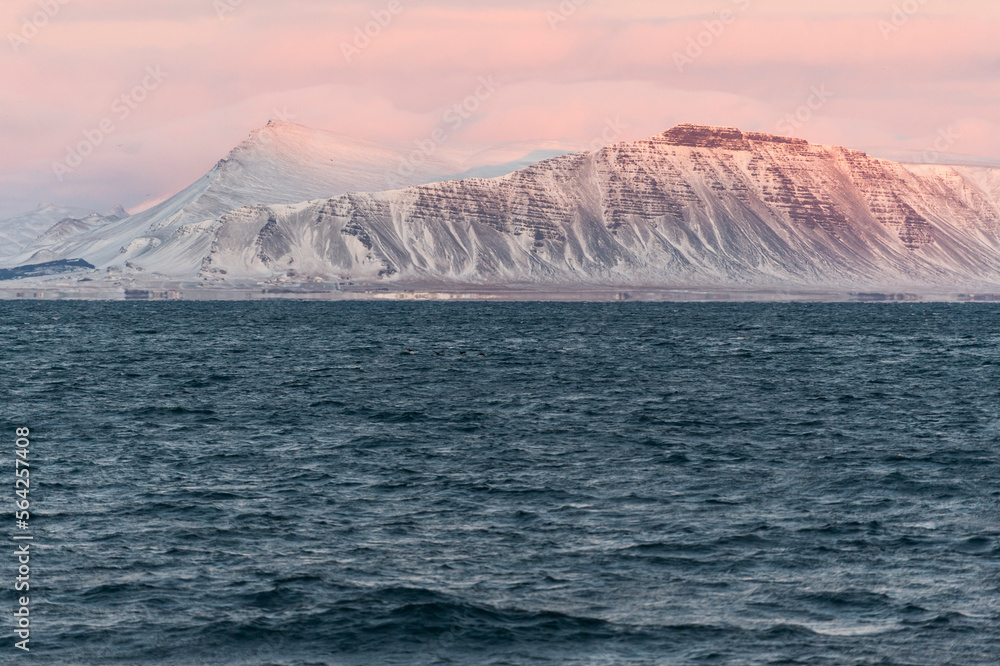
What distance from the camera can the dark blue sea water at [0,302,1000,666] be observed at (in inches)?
910

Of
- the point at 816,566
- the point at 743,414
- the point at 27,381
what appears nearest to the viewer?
the point at 816,566

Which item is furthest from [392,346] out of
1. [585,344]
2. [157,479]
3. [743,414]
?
[157,479]

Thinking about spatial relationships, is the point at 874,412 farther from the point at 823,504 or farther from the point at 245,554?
the point at 245,554

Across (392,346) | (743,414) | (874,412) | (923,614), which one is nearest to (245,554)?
(923,614)

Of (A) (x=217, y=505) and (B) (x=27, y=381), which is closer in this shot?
(A) (x=217, y=505)

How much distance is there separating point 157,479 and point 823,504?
21633 millimetres

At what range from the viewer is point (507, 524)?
31984 mm

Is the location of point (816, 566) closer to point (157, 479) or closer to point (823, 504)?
point (823, 504)

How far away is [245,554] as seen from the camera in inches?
1128

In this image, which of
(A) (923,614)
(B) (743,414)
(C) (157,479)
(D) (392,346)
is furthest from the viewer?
(D) (392,346)

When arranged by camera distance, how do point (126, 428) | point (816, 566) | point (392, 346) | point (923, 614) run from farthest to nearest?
point (392, 346)
point (126, 428)
point (816, 566)
point (923, 614)

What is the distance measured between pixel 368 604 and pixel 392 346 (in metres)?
93.7

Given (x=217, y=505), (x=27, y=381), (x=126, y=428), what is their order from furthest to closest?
(x=27, y=381)
(x=126, y=428)
(x=217, y=505)

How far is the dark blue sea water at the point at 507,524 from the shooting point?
910 inches
